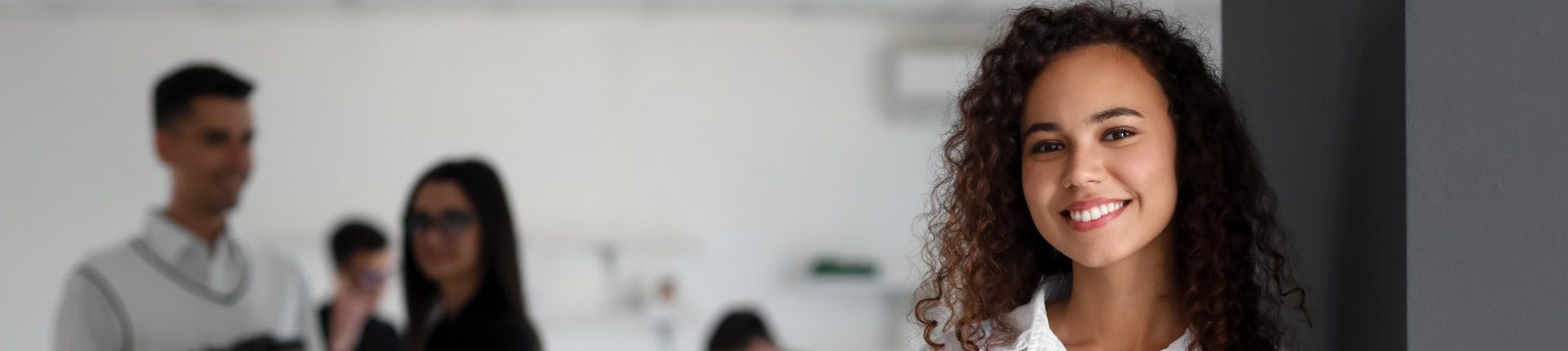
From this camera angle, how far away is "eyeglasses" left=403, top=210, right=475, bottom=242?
2.40m

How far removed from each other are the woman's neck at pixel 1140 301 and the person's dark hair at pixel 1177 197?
13 millimetres

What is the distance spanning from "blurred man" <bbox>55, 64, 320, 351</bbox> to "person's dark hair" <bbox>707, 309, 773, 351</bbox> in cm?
96

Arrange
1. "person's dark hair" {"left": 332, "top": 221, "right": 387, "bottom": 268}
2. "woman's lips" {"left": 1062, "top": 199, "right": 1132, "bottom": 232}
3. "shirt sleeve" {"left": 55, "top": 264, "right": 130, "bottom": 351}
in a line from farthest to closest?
"person's dark hair" {"left": 332, "top": 221, "right": 387, "bottom": 268} < "shirt sleeve" {"left": 55, "top": 264, "right": 130, "bottom": 351} < "woman's lips" {"left": 1062, "top": 199, "right": 1132, "bottom": 232}

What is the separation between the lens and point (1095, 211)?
0.96 meters

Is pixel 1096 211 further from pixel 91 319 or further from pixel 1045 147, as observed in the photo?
pixel 91 319

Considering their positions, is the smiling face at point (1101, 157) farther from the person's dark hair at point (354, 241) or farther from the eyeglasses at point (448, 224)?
the person's dark hair at point (354, 241)

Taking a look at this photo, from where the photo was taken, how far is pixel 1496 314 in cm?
87

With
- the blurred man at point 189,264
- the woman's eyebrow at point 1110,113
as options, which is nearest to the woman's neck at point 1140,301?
the woman's eyebrow at point 1110,113

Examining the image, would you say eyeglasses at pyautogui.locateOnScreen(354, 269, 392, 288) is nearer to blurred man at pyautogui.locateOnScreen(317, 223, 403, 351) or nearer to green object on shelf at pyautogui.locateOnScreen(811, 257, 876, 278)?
blurred man at pyautogui.locateOnScreen(317, 223, 403, 351)

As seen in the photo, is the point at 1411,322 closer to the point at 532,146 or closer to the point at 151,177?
the point at 532,146

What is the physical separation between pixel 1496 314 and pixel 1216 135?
0.75 ft

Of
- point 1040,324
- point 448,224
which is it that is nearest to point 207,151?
point 448,224

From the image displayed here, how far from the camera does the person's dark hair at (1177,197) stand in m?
1.00

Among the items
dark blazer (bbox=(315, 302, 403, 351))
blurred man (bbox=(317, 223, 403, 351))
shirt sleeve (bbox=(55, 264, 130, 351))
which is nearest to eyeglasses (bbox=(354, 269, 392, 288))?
blurred man (bbox=(317, 223, 403, 351))
